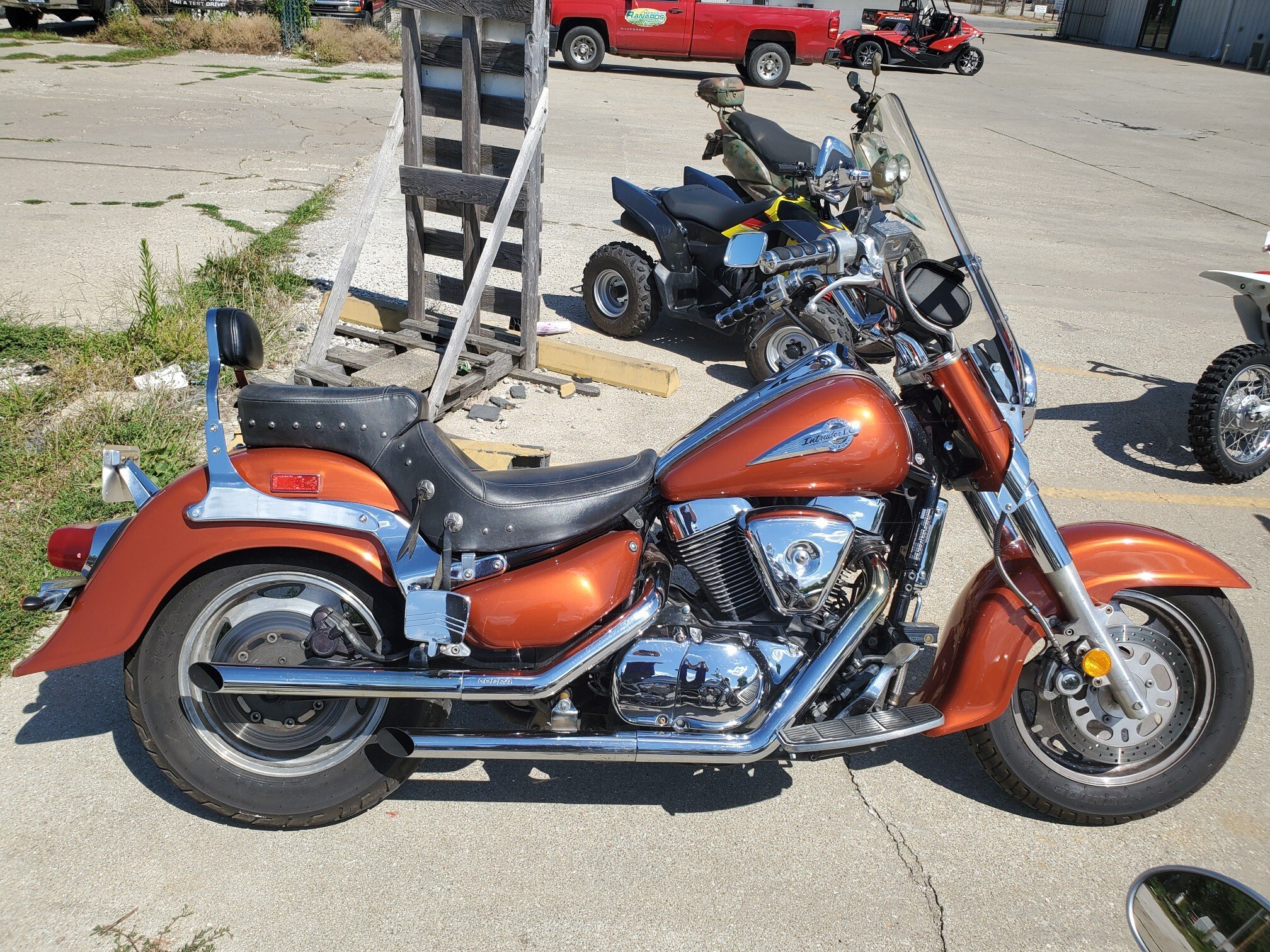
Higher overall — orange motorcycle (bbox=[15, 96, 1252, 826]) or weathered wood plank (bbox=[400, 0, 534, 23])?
weathered wood plank (bbox=[400, 0, 534, 23])

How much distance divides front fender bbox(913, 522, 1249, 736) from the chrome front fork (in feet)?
0.21

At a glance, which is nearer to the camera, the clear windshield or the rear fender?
the clear windshield

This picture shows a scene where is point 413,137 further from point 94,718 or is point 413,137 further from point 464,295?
point 94,718

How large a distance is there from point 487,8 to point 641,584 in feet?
13.5

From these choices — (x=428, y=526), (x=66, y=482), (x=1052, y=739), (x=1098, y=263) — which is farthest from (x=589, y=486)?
(x=1098, y=263)

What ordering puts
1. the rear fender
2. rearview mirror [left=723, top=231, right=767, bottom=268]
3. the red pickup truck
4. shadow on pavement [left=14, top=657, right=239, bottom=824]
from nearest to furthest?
1. rearview mirror [left=723, top=231, right=767, bottom=268]
2. shadow on pavement [left=14, top=657, right=239, bottom=824]
3. the rear fender
4. the red pickup truck

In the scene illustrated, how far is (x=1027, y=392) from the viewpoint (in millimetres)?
2543

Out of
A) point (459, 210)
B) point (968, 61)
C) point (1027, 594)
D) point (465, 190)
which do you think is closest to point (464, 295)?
point (459, 210)

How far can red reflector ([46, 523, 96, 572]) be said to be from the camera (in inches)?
104

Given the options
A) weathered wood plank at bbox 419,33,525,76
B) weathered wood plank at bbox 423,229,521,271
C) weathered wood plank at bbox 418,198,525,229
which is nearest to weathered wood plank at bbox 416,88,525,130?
weathered wood plank at bbox 419,33,525,76

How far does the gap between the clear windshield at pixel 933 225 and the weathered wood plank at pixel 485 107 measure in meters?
3.15

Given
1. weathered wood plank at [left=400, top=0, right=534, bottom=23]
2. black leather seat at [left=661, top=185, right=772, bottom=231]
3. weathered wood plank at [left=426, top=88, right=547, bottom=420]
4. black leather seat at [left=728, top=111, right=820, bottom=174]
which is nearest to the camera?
weathered wood plank at [left=400, top=0, right=534, bottom=23]

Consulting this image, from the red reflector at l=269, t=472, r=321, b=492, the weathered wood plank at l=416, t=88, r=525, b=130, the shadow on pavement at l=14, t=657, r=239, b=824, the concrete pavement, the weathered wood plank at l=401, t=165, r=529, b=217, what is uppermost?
the weathered wood plank at l=416, t=88, r=525, b=130

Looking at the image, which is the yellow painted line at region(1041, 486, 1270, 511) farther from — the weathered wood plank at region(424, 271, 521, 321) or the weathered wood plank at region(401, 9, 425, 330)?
the weathered wood plank at region(401, 9, 425, 330)
